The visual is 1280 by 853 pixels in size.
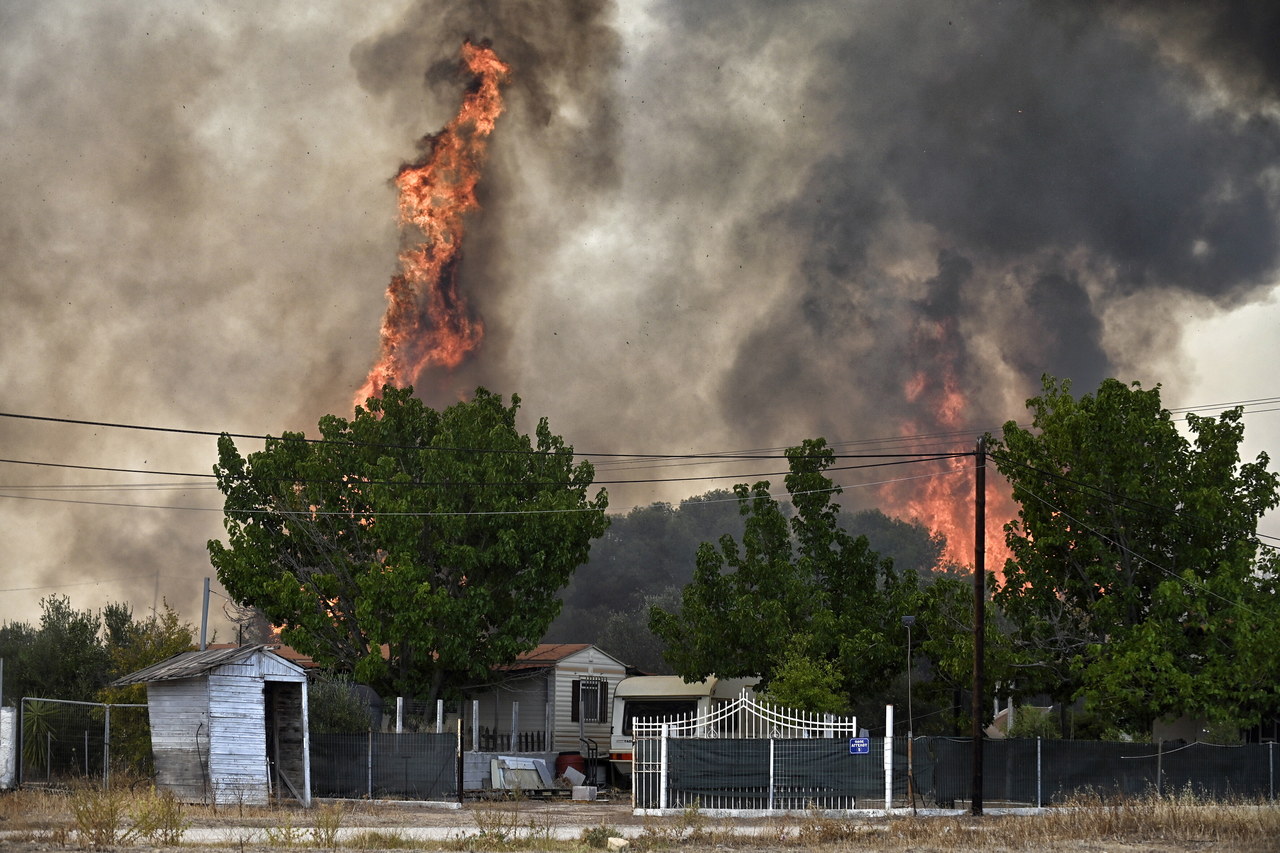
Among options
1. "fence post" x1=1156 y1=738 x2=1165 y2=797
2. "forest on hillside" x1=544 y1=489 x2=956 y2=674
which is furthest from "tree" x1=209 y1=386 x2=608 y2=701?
"forest on hillside" x1=544 y1=489 x2=956 y2=674

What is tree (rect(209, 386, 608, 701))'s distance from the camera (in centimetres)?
4525

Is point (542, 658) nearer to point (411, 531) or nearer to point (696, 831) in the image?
point (411, 531)

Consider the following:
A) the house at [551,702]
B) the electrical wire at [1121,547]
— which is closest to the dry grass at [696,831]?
the electrical wire at [1121,547]

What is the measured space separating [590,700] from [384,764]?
1781 centimetres

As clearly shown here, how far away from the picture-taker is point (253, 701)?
106 feet

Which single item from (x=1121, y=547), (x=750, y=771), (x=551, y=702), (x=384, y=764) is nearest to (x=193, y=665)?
(x=384, y=764)

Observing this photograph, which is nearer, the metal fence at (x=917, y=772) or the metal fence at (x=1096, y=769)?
the metal fence at (x=917, y=772)

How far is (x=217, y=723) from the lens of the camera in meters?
31.4

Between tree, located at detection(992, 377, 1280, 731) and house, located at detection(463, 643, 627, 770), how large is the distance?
1722 centimetres

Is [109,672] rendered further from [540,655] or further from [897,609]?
[897,609]

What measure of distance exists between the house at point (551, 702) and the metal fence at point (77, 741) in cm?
1336

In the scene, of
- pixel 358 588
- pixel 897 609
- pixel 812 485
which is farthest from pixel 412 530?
pixel 897 609

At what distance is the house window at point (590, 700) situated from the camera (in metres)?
52.0

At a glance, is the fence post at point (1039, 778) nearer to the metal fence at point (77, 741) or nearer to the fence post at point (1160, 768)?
the fence post at point (1160, 768)
